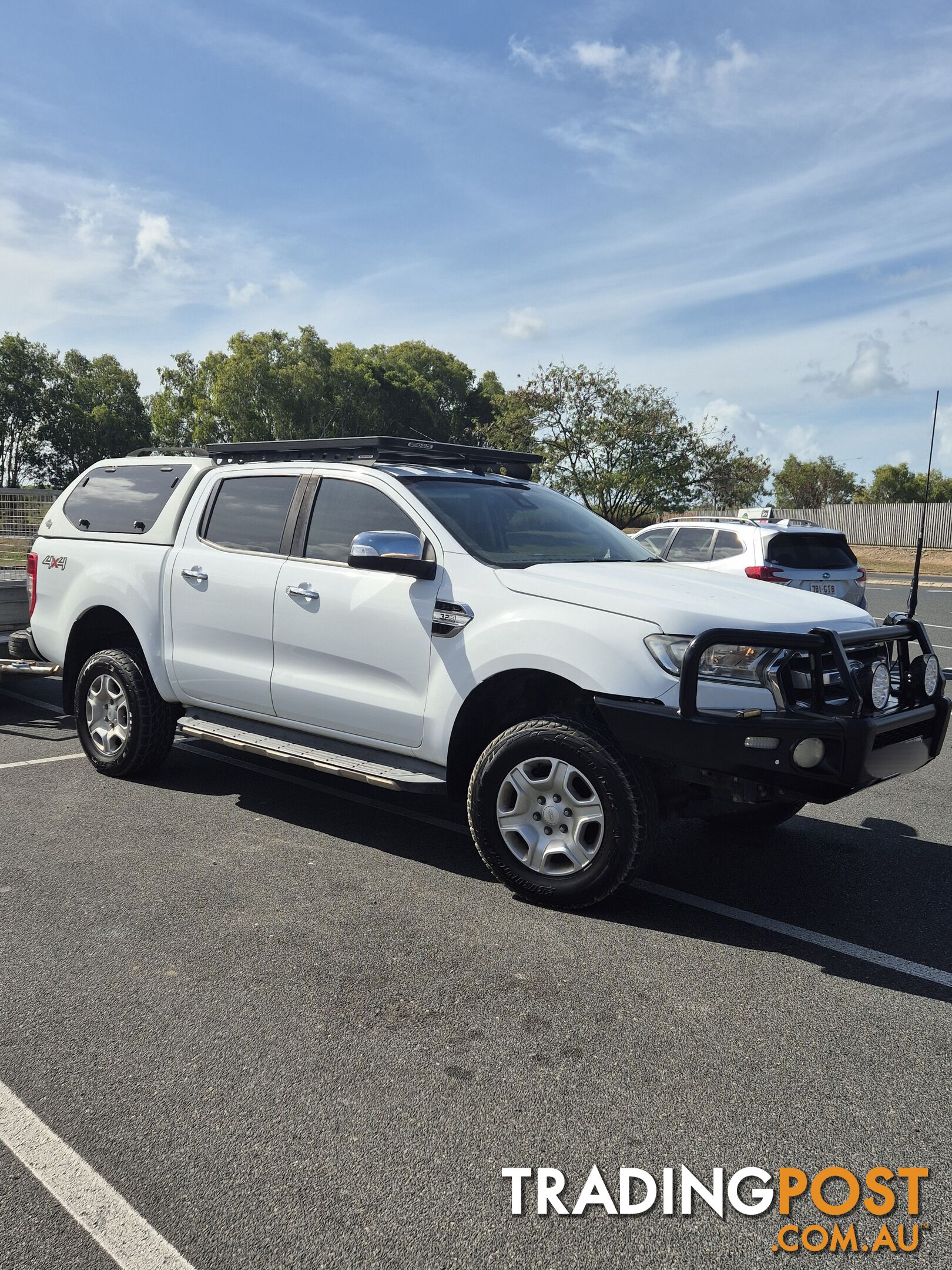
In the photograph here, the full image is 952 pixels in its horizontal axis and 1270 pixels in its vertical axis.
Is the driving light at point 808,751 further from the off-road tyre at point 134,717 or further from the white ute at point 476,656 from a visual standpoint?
the off-road tyre at point 134,717

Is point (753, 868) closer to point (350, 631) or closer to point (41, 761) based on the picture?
point (350, 631)

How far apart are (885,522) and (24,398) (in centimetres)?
5006

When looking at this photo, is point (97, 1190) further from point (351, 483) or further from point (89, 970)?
point (351, 483)

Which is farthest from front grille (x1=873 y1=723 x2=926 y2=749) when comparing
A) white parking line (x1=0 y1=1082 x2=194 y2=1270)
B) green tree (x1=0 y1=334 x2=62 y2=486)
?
green tree (x1=0 y1=334 x2=62 y2=486)

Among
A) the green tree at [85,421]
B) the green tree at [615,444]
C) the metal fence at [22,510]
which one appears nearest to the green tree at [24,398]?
the green tree at [85,421]

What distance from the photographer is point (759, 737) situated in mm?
3820

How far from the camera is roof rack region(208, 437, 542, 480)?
5.55 metres

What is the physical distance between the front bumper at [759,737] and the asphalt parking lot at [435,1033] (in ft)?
2.14

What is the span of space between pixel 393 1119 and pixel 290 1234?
0.50 meters

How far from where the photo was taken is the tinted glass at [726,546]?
11055 millimetres

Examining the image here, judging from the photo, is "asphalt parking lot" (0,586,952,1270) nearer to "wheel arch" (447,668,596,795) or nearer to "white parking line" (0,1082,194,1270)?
"white parking line" (0,1082,194,1270)

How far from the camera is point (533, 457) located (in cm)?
632

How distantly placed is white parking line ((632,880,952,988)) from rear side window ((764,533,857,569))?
6803 mm

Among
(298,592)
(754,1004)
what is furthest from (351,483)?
(754,1004)
